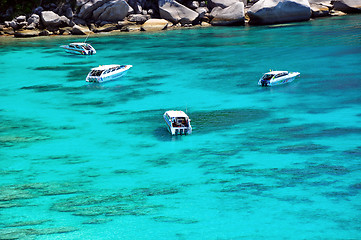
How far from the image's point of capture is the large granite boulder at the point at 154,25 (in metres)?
88.9

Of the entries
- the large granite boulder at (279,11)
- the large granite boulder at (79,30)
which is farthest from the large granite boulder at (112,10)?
the large granite boulder at (279,11)

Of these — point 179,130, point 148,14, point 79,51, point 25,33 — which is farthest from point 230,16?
point 179,130

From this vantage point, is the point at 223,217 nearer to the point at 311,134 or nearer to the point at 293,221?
the point at 293,221

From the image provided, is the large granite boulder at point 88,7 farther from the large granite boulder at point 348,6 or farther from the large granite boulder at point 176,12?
the large granite boulder at point 348,6

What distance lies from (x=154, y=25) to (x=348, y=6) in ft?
112

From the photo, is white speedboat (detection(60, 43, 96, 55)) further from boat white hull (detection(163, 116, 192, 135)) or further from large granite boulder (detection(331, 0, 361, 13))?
large granite boulder (detection(331, 0, 361, 13))

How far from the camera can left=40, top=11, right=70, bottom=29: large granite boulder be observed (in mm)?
86250

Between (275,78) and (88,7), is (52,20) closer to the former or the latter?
(88,7)

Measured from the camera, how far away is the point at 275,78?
151 feet

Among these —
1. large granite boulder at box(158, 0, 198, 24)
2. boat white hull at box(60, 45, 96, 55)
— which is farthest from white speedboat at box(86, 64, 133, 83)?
large granite boulder at box(158, 0, 198, 24)

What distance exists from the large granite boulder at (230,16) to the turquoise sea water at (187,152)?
2974cm

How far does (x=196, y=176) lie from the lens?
87.0 ft

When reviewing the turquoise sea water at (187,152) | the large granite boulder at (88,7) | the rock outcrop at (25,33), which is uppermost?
the large granite boulder at (88,7)

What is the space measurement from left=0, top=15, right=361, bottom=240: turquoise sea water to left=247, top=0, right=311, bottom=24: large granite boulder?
28.1 metres
